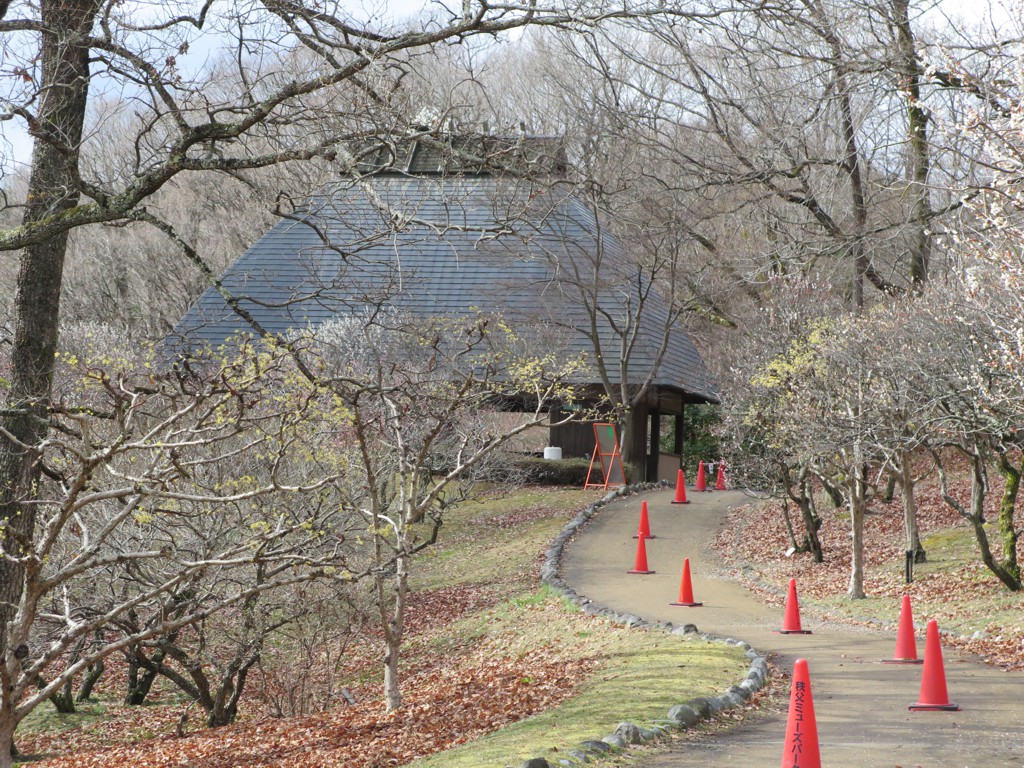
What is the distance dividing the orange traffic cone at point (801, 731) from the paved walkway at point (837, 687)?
Answer: 62cm

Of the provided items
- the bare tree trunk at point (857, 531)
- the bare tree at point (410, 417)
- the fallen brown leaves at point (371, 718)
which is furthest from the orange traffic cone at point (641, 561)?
the bare tree trunk at point (857, 531)

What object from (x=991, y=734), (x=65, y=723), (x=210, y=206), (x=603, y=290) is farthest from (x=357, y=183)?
(x=210, y=206)

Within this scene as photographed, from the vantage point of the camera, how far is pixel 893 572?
17.4 metres

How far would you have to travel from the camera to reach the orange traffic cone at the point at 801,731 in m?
6.66

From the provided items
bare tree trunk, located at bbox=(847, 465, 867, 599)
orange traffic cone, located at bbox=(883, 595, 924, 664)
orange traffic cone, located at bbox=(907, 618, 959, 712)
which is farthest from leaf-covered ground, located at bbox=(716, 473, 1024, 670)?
orange traffic cone, located at bbox=(907, 618, 959, 712)

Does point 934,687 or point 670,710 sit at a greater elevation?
point 934,687

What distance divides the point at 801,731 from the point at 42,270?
733 centimetres

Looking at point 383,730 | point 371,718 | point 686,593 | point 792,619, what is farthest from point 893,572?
point 383,730

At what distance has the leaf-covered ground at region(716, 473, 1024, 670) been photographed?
1321cm

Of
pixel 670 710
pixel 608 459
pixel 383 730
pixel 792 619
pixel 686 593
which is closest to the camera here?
pixel 670 710

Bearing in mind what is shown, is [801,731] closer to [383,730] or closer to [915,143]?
[383,730]

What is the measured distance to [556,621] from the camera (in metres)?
15.6

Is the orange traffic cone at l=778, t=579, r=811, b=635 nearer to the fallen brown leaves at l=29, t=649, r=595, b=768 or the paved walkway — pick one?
the paved walkway

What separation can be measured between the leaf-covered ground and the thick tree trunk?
1011cm
